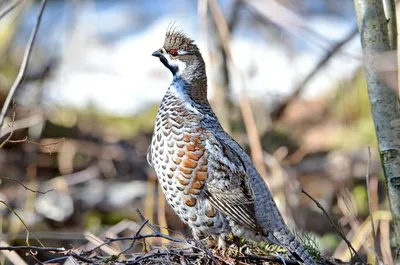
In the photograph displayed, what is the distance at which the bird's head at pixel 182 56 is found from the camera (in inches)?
181

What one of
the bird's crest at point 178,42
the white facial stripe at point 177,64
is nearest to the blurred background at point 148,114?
the bird's crest at point 178,42

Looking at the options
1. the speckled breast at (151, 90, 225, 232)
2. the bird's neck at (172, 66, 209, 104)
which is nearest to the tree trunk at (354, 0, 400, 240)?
the speckled breast at (151, 90, 225, 232)

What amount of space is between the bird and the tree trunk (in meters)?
0.69

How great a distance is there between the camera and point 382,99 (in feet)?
12.4

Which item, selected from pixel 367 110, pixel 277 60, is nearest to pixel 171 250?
pixel 367 110

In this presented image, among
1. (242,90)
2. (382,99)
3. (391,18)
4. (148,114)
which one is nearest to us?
(382,99)

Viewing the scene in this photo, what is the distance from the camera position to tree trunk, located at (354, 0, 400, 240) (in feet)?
12.3

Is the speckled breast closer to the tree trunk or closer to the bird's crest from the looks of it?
the bird's crest

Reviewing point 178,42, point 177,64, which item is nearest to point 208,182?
point 177,64

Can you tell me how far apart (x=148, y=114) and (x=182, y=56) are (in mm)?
6815

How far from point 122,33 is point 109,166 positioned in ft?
19.5

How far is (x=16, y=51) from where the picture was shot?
10.5 meters

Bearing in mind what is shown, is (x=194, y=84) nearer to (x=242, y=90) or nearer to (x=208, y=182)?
(x=208, y=182)

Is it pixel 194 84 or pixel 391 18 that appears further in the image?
pixel 194 84
